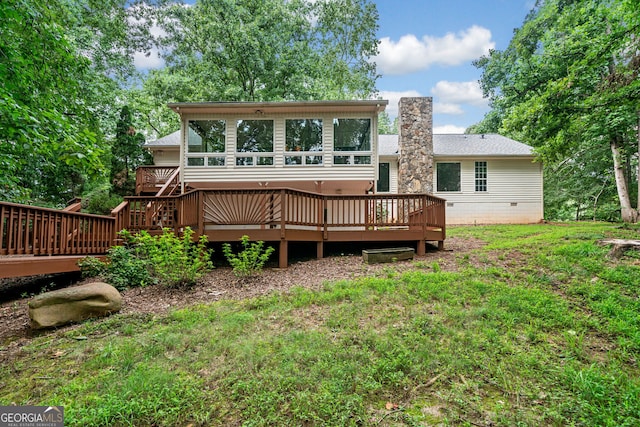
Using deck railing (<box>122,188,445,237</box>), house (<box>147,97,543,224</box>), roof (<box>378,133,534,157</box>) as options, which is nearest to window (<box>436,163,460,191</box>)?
roof (<box>378,133,534,157</box>)

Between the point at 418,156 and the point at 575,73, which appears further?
the point at 418,156

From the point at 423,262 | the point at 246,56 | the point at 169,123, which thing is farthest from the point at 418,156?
the point at 169,123

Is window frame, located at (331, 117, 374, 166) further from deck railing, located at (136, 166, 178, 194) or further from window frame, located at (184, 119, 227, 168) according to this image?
deck railing, located at (136, 166, 178, 194)

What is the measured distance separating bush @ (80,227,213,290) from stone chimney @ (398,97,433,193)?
941 cm

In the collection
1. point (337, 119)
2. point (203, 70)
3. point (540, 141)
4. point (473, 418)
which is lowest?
A: point (473, 418)

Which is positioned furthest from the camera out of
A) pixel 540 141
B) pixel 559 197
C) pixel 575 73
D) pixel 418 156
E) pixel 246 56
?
pixel 559 197

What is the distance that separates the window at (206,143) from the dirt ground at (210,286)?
468 cm

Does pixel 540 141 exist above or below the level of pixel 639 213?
above

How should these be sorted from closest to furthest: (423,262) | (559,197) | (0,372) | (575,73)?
(0,372) → (423,262) → (575,73) → (559,197)

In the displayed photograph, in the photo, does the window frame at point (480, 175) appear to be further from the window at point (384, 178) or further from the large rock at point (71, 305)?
the large rock at point (71, 305)

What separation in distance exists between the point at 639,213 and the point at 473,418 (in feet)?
51.0

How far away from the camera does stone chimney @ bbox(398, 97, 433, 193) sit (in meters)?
12.8

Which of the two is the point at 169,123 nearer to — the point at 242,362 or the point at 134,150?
the point at 134,150

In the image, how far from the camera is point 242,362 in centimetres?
296
